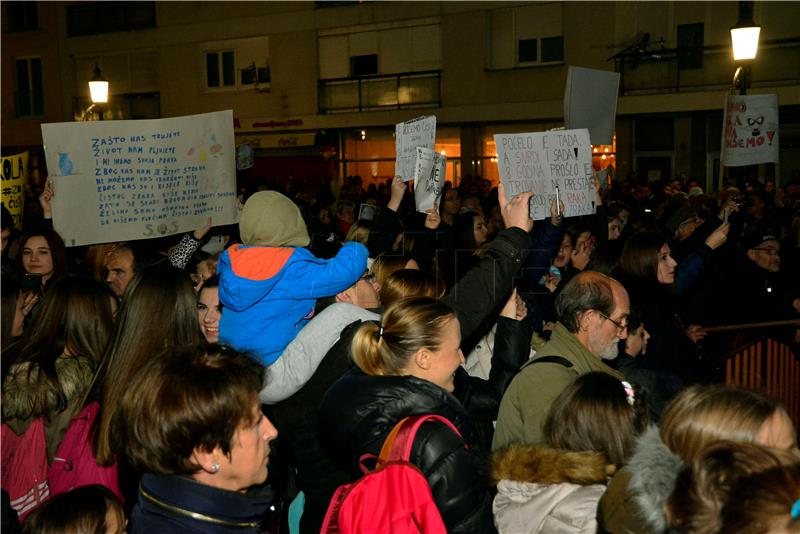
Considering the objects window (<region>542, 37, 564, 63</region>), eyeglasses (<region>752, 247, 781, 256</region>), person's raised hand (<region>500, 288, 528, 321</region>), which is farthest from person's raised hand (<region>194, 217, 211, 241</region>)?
window (<region>542, 37, 564, 63</region>)

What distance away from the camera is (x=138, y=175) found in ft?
19.7

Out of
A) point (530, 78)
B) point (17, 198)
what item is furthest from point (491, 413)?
point (530, 78)

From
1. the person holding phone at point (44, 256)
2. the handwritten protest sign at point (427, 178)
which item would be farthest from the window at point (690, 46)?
the person holding phone at point (44, 256)

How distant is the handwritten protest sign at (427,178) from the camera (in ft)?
19.2

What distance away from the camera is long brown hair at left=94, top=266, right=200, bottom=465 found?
3.16 metres

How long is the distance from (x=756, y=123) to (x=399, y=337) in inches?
288

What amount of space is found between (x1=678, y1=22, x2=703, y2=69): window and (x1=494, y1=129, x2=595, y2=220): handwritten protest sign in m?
16.6

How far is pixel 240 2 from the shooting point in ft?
84.5

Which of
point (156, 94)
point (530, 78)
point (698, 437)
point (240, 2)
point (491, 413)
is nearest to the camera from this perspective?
point (698, 437)

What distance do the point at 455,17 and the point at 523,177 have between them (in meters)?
18.2

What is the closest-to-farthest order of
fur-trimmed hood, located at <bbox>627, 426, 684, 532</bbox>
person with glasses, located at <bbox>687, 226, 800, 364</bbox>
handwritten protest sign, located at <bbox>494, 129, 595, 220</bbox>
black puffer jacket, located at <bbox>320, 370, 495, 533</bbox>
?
1. fur-trimmed hood, located at <bbox>627, 426, 684, 532</bbox>
2. black puffer jacket, located at <bbox>320, 370, 495, 533</bbox>
3. handwritten protest sign, located at <bbox>494, 129, 595, 220</bbox>
4. person with glasses, located at <bbox>687, 226, 800, 364</bbox>

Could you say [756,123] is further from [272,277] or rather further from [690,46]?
[690,46]

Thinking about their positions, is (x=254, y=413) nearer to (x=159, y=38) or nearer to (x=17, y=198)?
(x=17, y=198)

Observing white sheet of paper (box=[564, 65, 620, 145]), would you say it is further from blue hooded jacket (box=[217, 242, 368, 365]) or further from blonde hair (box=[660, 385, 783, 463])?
blonde hair (box=[660, 385, 783, 463])
